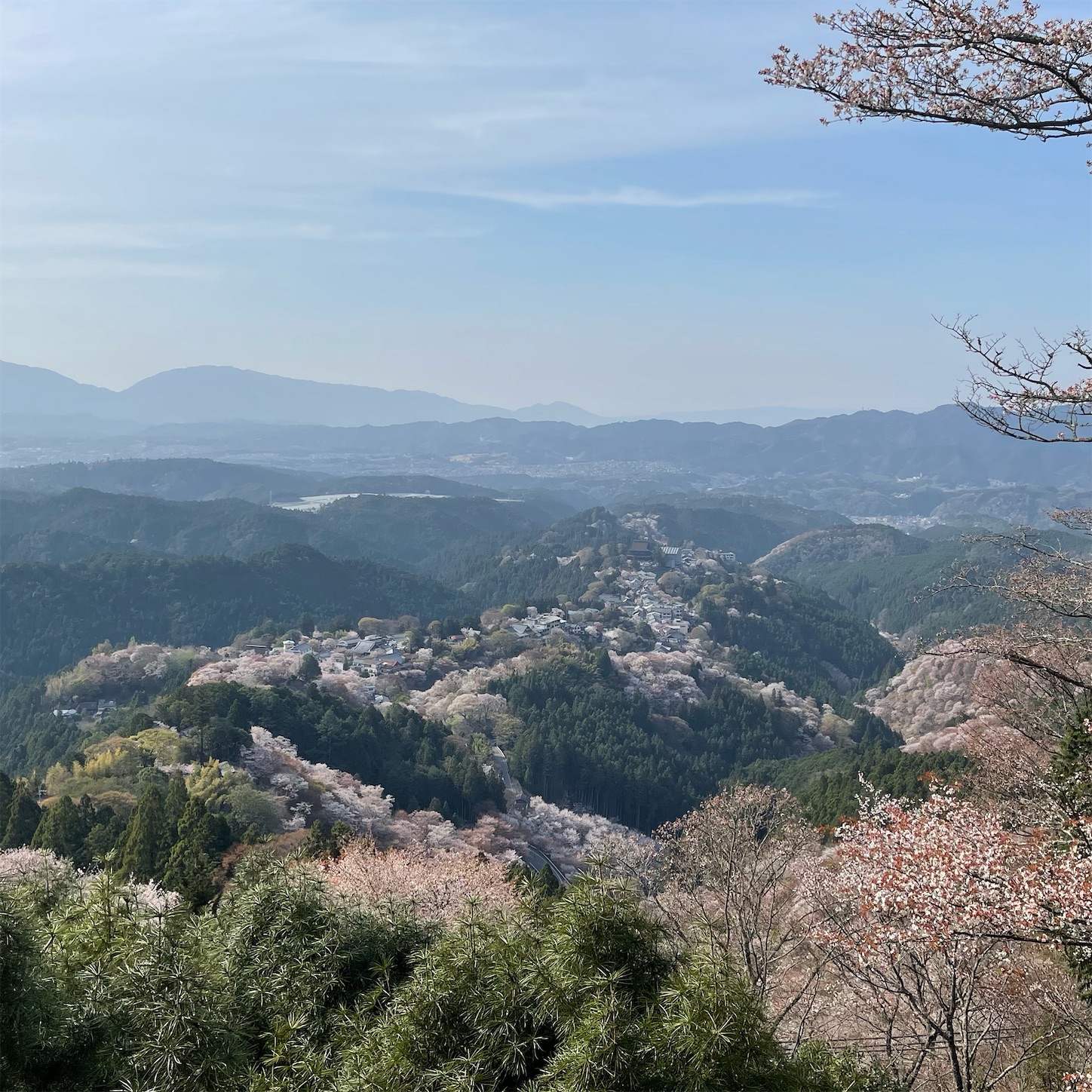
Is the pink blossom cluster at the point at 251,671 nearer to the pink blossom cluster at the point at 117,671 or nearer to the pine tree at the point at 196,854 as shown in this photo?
the pink blossom cluster at the point at 117,671

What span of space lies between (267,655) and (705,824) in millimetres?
56097

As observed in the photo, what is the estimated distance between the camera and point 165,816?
26938 mm

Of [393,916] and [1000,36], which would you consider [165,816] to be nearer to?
[393,916]

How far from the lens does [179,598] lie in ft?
319

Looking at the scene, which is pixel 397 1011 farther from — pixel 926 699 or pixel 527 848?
pixel 926 699

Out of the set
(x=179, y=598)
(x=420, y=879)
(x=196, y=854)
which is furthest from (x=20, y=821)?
(x=179, y=598)

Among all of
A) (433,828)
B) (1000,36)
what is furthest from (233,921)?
(433,828)

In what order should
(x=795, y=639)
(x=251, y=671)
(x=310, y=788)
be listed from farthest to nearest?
(x=795, y=639) → (x=251, y=671) → (x=310, y=788)

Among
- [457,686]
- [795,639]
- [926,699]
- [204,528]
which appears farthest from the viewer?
[204,528]

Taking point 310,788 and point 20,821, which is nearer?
point 20,821

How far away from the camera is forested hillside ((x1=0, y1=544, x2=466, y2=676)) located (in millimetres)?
85688

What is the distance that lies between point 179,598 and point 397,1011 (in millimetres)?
99382

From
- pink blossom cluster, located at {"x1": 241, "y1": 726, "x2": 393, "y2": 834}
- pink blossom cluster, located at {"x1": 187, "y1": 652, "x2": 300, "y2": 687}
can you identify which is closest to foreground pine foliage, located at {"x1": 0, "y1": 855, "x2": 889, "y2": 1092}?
pink blossom cluster, located at {"x1": 241, "y1": 726, "x2": 393, "y2": 834}

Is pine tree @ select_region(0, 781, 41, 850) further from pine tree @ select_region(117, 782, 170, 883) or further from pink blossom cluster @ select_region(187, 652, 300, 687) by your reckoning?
pink blossom cluster @ select_region(187, 652, 300, 687)
